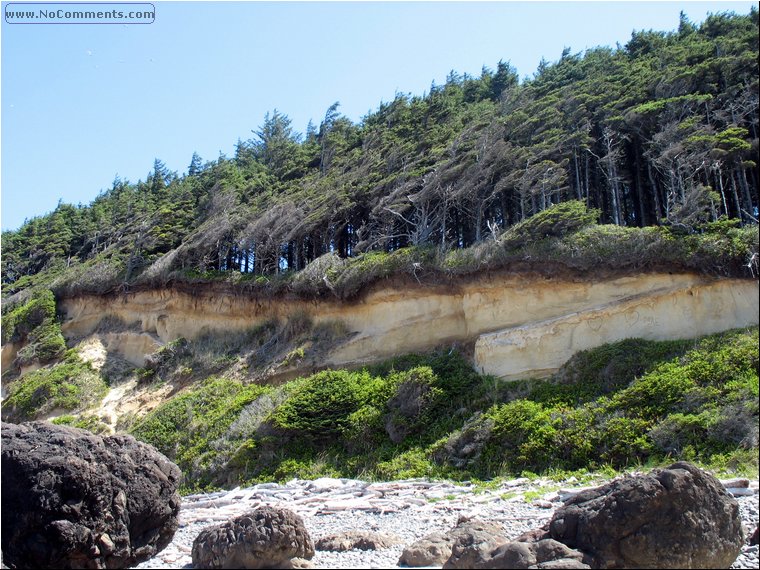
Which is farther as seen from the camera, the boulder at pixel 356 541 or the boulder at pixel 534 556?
the boulder at pixel 356 541

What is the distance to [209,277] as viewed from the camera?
32.6 meters

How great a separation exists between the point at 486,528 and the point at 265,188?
3322 centimetres

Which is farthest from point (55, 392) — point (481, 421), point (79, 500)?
point (79, 500)

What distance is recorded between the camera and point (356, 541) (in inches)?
394

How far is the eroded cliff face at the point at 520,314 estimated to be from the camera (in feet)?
63.3

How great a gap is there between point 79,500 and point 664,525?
827 cm

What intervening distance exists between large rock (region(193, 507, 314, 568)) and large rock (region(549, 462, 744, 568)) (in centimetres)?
375

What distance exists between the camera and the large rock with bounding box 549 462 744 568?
26.2 feet

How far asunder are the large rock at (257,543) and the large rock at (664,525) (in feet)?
12.3

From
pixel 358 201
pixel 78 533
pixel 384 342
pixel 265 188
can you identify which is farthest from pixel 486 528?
pixel 265 188

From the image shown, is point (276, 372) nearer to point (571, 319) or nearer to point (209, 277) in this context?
point (209, 277)

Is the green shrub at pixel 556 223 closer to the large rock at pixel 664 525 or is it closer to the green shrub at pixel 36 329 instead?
the large rock at pixel 664 525

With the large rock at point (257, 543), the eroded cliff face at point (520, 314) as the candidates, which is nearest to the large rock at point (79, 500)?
the large rock at point (257, 543)

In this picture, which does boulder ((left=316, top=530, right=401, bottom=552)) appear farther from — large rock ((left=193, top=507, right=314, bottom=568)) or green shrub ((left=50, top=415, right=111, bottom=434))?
green shrub ((left=50, top=415, right=111, bottom=434))
